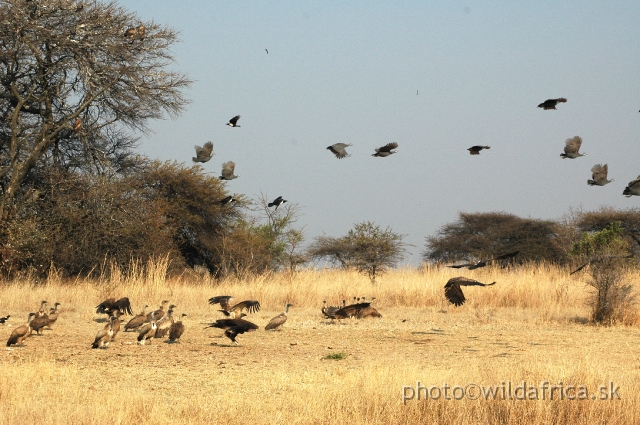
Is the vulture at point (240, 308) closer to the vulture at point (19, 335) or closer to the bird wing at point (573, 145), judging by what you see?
the vulture at point (19, 335)

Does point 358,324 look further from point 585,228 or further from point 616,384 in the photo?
point 585,228

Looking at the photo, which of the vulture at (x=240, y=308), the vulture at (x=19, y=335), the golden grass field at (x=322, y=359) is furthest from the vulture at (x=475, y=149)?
the vulture at (x=19, y=335)

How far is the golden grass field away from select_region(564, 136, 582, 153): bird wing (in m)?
3.04

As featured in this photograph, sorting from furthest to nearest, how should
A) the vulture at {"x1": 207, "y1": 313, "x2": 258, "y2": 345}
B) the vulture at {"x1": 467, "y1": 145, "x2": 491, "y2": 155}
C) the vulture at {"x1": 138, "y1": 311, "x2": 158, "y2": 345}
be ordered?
the vulture at {"x1": 467, "y1": 145, "x2": 491, "y2": 155} < the vulture at {"x1": 138, "y1": 311, "x2": 158, "y2": 345} < the vulture at {"x1": 207, "y1": 313, "x2": 258, "y2": 345}

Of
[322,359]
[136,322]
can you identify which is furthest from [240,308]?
[322,359]

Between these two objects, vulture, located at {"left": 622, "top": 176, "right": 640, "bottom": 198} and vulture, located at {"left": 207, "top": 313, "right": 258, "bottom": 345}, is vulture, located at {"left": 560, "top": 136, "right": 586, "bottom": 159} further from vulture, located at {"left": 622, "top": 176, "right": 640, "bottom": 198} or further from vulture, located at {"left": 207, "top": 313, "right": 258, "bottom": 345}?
vulture, located at {"left": 207, "top": 313, "right": 258, "bottom": 345}

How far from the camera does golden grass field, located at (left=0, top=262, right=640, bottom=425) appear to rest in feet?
21.3

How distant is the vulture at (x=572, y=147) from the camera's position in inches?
528

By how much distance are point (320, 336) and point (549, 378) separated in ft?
17.1

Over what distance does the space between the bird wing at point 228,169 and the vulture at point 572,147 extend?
7365mm

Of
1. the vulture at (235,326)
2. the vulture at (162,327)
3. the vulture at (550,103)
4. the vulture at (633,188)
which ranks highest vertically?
the vulture at (550,103)

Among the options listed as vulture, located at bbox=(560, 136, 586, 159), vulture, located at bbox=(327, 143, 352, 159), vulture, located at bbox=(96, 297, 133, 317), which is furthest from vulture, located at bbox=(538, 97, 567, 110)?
vulture, located at bbox=(96, 297, 133, 317)

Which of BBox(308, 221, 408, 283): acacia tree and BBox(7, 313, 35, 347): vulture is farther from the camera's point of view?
BBox(308, 221, 408, 283): acacia tree

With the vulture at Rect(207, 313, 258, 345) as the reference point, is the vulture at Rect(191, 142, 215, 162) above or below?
above
